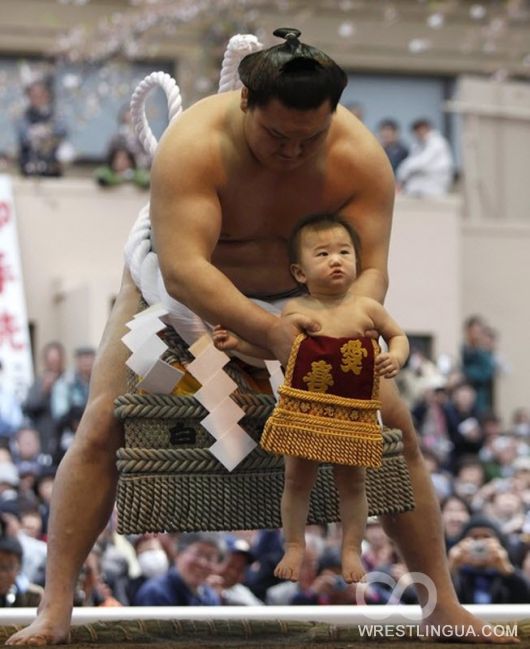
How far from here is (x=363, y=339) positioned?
11.0 ft

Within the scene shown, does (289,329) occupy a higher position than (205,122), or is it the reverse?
(205,122)

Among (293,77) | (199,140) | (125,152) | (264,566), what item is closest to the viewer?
(293,77)

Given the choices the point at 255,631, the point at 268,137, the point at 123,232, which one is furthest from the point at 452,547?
the point at 123,232

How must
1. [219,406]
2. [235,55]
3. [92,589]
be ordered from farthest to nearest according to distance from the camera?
1. [92,589]
2. [235,55]
3. [219,406]

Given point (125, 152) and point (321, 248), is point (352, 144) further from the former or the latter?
point (125, 152)

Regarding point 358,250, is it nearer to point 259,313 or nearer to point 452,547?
point 259,313

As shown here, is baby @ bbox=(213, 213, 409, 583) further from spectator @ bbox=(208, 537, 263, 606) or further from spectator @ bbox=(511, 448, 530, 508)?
spectator @ bbox=(511, 448, 530, 508)

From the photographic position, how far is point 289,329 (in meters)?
3.35

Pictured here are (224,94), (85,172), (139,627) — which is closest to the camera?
(224,94)

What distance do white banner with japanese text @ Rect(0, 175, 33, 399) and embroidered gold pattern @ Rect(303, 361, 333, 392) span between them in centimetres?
591

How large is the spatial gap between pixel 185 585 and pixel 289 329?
2136 millimetres

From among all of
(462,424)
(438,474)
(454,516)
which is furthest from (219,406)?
(462,424)

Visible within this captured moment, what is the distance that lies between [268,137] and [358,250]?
0.29m

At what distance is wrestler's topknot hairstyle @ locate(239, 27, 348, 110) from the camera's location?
10.7 feet
